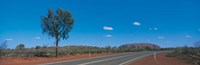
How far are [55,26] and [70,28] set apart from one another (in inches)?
86.4

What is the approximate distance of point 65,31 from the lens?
47594 mm

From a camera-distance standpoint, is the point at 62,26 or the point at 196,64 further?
the point at 62,26

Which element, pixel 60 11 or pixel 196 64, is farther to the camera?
pixel 60 11

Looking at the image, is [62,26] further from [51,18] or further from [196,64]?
[196,64]

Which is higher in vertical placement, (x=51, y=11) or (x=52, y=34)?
(x=51, y=11)

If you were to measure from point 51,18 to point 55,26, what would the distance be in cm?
118

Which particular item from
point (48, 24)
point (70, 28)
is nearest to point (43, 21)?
point (48, 24)

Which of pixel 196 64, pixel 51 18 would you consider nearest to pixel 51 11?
pixel 51 18

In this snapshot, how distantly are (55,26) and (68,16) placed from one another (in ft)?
Answer: 7.16

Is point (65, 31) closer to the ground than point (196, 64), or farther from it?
farther from it

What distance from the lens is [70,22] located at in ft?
155

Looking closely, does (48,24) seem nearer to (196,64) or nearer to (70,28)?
(70,28)

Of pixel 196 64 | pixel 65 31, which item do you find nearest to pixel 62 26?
pixel 65 31

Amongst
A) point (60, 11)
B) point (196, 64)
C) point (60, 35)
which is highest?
point (60, 11)
